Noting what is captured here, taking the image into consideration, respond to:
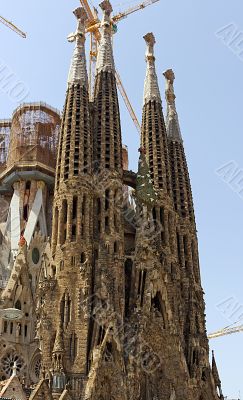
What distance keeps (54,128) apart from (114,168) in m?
11.6

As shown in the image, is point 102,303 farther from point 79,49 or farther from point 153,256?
point 79,49

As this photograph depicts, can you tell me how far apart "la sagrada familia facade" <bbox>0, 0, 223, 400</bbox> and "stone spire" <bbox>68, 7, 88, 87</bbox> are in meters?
0.10

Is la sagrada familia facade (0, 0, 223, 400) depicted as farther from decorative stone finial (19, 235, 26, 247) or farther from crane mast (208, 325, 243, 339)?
crane mast (208, 325, 243, 339)

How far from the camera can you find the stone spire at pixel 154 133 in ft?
135

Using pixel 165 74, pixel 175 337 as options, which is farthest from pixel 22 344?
pixel 165 74

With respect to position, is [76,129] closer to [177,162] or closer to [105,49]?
[105,49]

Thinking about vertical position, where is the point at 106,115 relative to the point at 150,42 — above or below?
below

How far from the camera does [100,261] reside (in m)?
33.3

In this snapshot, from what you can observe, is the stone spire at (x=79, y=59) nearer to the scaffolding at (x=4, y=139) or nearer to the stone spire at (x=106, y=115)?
the stone spire at (x=106, y=115)

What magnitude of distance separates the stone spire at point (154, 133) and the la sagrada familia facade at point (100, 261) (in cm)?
11

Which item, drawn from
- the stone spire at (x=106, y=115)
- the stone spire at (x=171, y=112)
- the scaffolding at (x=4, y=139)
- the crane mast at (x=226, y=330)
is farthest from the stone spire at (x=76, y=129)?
the crane mast at (x=226, y=330)

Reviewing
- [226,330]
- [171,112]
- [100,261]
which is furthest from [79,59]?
[226,330]

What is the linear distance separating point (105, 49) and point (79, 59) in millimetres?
3471

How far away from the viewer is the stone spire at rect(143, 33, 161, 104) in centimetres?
4544
